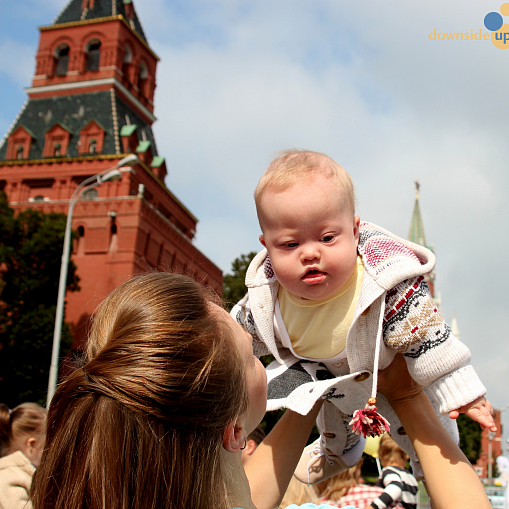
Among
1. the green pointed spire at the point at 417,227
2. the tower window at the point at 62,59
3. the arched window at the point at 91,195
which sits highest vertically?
the green pointed spire at the point at 417,227

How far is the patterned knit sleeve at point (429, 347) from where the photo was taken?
1.96 m

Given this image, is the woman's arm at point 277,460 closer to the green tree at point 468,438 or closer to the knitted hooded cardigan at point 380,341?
the knitted hooded cardigan at point 380,341

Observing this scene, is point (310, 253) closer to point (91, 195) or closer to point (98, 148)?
point (91, 195)

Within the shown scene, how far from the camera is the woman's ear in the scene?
5.20 feet

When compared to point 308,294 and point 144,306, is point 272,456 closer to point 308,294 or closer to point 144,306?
point 308,294

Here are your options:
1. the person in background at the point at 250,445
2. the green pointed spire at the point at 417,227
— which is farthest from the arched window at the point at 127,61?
the green pointed spire at the point at 417,227

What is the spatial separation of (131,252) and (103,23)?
725 inches

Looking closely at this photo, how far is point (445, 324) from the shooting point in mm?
2033

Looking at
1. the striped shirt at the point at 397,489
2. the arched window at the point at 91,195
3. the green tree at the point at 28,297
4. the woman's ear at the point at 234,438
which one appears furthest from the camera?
the arched window at the point at 91,195

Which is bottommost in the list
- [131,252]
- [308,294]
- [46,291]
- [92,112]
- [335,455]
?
[335,455]

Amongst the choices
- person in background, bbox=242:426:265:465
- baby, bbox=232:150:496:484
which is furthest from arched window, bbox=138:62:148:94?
baby, bbox=232:150:496:484

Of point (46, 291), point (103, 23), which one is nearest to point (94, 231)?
point (46, 291)

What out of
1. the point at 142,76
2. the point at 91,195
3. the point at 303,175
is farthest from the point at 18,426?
the point at 142,76

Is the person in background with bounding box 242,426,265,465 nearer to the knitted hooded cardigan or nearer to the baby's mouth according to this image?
the knitted hooded cardigan
